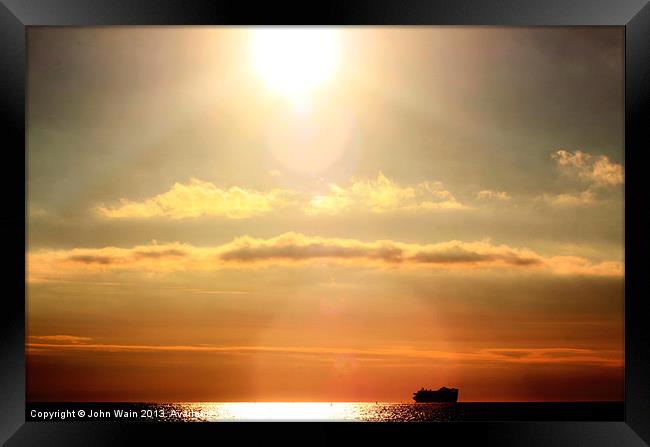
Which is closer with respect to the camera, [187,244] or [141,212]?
[141,212]

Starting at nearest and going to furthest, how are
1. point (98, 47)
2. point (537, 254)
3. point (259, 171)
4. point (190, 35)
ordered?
point (98, 47), point (537, 254), point (190, 35), point (259, 171)

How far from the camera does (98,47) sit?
5125 mm

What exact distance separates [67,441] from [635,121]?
338 centimetres

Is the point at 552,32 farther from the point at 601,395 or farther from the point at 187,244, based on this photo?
the point at 187,244

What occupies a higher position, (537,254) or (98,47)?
(98,47)

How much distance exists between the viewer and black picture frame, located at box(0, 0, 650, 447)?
4.00 metres

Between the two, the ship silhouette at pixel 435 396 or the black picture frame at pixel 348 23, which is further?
the ship silhouette at pixel 435 396

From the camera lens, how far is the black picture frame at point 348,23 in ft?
13.1

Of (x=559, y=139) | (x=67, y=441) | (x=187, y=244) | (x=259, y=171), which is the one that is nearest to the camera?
(x=67, y=441)

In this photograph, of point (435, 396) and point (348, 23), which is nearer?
point (348, 23)

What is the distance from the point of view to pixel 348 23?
158 inches

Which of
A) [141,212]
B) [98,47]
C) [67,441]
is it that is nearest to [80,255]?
[141,212]

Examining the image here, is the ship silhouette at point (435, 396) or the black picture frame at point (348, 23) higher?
the black picture frame at point (348, 23)

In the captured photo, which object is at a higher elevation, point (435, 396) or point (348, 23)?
point (348, 23)
